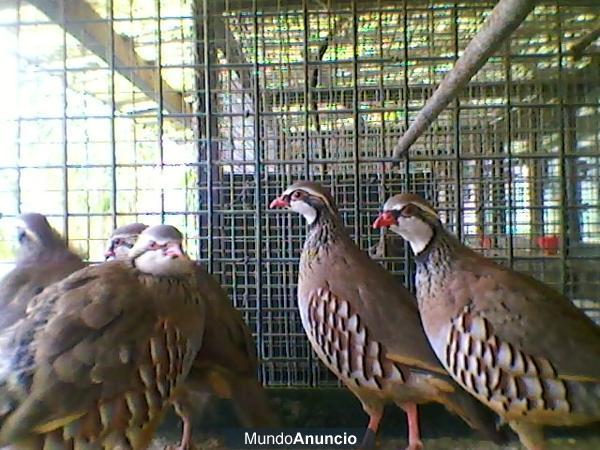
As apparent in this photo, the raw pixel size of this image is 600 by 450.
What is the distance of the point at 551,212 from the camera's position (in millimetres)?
3484


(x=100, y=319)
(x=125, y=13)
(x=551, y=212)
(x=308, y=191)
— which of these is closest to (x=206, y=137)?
(x=308, y=191)

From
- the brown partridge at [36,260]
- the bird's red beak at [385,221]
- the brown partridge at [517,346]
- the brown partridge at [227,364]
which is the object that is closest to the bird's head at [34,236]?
the brown partridge at [36,260]

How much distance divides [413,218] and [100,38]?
2163mm

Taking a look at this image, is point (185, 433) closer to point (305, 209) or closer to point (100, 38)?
point (305, 209)

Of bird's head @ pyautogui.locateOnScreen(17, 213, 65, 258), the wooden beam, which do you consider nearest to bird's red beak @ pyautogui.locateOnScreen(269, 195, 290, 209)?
the wooden beam

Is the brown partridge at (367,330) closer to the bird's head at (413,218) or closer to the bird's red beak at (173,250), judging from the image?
the bird's head at (413,218)

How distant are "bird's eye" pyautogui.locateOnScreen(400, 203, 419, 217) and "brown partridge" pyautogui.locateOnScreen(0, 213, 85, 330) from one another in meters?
1.43

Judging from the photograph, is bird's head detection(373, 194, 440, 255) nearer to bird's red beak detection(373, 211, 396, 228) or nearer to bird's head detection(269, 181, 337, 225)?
bird's red beak detection(373, 211, 396, 228)

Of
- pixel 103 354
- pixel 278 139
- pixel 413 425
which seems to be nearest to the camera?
pixel 103 354

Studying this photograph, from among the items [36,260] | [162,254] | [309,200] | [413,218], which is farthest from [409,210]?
[36,260]

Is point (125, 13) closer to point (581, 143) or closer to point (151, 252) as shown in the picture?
point (151, 252)

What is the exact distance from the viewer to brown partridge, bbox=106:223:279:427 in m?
2.39

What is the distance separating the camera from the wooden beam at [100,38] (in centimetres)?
311

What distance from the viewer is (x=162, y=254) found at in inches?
82.8
